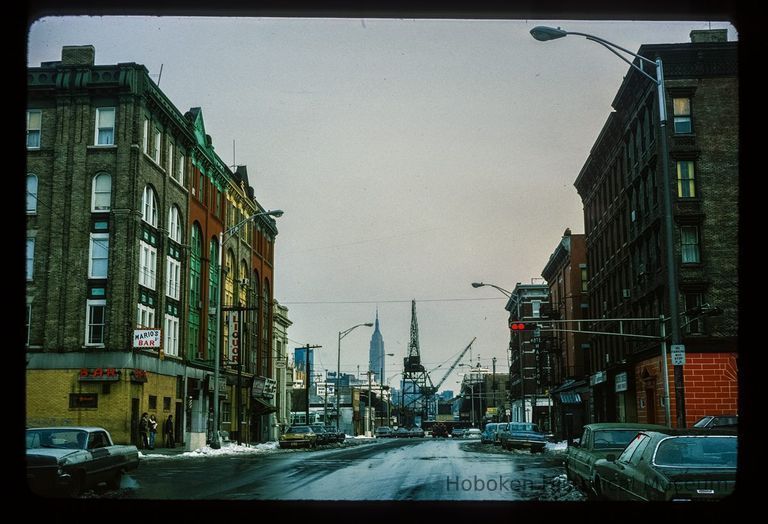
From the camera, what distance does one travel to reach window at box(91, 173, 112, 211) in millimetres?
37438

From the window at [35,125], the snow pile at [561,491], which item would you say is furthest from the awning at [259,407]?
the snow pile at [561,491]

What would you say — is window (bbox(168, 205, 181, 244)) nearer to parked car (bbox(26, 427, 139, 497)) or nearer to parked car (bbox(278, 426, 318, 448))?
parked car (bbox(278, 426, 318, 448))

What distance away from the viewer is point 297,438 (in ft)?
161

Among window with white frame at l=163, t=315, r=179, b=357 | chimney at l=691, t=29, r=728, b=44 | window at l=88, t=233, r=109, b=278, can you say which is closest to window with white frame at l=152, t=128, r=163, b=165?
window at l=88, t=233, r=109, b=278

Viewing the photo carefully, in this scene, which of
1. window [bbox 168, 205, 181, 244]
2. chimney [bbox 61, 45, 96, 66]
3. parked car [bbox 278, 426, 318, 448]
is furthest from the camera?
parked car [bbox 278, 426, 318, 448]

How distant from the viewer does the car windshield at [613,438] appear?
1625cm

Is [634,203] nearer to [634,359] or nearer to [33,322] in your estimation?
[634,359]

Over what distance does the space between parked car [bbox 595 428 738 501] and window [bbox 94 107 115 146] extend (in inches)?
1199

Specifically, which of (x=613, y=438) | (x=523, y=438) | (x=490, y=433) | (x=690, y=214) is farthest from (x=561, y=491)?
(x=490, y=433)

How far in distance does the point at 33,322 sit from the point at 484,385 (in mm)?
120554

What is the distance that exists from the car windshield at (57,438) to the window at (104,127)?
25455 millimetres

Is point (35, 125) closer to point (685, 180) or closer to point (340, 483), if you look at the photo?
point (340, 483)

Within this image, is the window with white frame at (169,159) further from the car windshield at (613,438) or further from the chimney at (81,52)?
the car windshield at (613,438)

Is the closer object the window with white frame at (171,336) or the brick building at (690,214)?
the brick building at (690,214)
